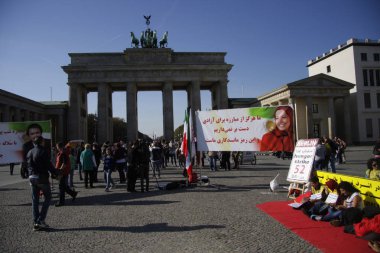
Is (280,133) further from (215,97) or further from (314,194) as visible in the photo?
(215,97)

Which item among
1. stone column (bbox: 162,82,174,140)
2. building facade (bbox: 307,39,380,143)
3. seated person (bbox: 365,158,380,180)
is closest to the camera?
seated person (bbox: 365,158,380,180)

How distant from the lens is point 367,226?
5.68m

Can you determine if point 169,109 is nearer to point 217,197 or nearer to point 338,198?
point 217,197

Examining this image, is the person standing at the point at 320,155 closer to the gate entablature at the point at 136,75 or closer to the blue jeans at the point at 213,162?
the blue jeans at the point at 213,162

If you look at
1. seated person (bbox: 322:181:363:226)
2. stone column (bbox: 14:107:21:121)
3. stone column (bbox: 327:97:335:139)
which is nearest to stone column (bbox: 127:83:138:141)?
stone column (bbox: 14:107:21:121)

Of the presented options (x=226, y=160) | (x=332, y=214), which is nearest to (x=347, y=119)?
(x=226, y=160)

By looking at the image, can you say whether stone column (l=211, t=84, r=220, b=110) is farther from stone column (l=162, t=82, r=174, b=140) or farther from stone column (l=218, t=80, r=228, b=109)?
stone column (l=162, t=82, r=174, b=140)

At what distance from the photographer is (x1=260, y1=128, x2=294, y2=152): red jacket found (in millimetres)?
11461

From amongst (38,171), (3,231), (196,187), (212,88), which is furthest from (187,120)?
(212,88)

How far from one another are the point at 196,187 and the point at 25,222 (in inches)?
277

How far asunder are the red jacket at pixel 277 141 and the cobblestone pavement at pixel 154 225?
1602mm

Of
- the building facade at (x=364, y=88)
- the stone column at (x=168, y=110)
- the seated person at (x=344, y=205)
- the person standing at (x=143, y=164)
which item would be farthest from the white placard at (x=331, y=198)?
the building facade at (x=364, y=88)

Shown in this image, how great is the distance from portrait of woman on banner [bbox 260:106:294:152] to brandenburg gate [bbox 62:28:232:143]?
4128cm

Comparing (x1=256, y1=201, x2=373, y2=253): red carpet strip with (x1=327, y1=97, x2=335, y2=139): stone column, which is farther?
(x1=327, y1=97, x2=335, y2=139): stone column
